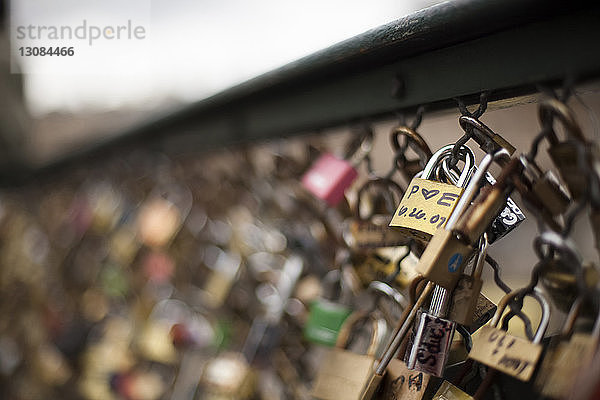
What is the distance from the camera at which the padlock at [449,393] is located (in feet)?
1.30

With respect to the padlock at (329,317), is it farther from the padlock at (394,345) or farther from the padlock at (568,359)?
the padlock at (568,359)

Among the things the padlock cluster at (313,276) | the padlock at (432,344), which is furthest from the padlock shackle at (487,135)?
the padlock at (432,344)

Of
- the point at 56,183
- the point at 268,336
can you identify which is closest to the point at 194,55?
the point at 56,183

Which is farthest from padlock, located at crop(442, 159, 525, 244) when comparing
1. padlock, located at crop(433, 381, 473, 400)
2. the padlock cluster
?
padlock, located at crop(433, 381, 473, 400)

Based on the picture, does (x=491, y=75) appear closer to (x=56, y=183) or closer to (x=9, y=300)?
(x=56, y=183)

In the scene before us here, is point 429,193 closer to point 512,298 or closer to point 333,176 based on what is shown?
point 512,298

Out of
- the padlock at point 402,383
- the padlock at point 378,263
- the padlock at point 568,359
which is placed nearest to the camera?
the padlock at point 568,359

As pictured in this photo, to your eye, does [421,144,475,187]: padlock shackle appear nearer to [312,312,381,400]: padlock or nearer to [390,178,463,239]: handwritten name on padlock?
[390,178,463,239]: handwritten name on padlock

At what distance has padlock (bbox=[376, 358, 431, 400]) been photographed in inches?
16.7

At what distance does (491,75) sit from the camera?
0.44 metres

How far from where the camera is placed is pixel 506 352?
363 millimetres

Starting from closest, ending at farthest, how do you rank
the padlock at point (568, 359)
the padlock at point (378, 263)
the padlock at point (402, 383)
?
the padlock at point (568, 359) → the padlock at point (402, 383) → the padlock at point (378, 263)

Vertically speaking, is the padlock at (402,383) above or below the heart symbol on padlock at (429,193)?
below

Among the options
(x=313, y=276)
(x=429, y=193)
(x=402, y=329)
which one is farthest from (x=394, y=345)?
(x=313, y=276)
